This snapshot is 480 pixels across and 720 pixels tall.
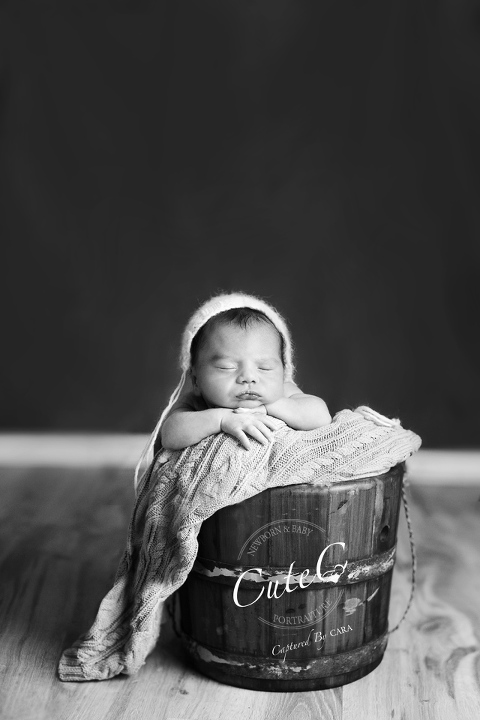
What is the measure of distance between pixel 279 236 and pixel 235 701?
2.19m

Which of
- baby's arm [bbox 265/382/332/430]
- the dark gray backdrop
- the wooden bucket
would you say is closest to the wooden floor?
the wooden bucket

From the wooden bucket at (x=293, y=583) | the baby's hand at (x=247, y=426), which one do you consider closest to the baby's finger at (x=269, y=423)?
the baby's hand at (x=247, y=426)

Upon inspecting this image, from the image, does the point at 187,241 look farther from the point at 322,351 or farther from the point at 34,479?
the point at 34,479

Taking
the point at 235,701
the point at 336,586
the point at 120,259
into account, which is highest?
the point at 120,259

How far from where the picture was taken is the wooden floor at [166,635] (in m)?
1.70

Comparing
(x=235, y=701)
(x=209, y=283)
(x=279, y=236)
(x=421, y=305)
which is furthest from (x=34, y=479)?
(x=235, y=701)

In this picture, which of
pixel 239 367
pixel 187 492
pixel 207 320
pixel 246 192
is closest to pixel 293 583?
pixel 187 492

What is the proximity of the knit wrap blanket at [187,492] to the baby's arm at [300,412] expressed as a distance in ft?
0.17

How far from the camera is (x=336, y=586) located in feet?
5.68

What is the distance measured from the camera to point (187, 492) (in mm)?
1692

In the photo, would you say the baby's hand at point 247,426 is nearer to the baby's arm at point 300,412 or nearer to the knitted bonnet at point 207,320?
the baby's arm at point 300,412

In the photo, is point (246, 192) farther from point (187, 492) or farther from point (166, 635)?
point (187, 492)

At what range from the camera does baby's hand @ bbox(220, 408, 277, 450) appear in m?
1.70

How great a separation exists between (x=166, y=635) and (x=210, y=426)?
57 centimetres
